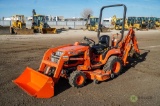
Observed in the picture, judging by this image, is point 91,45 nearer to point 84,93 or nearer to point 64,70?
point 64,70

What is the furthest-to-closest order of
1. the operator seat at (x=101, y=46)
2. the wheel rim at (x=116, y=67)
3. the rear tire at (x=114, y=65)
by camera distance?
the wheel rim at (x=116, y=67) → the operator seat at (x=101, y=46) → the rear tire at (x=114, y=65)

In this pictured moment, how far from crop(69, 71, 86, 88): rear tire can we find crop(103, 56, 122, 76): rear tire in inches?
41.3

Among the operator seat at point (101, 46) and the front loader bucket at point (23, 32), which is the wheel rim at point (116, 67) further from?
the front loader bucket at point (23, 32)

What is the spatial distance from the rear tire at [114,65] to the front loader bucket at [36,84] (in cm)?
208

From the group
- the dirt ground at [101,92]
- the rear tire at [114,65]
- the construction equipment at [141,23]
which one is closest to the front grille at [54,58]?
the dirt ground at [101,92]

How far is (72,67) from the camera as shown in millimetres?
5785

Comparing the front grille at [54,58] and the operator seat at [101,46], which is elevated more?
the operator seat at [101,46]

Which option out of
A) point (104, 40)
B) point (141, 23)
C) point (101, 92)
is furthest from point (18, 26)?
point (141, 23)

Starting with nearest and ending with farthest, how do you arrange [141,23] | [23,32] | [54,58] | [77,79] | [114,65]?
[77,79] → [54,58] → [114,65] → [23,32] → [141,23]

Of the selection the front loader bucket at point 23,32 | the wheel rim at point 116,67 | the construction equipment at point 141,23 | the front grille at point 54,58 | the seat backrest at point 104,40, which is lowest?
the wheel rim at point 116,67

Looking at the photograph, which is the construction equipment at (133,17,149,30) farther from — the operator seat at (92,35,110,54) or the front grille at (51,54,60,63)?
the front grille at (51,54,60,63)

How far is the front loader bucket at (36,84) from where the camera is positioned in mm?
4843

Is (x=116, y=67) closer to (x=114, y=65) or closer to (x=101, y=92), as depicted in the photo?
(x=114, y=65)

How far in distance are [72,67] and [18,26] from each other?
73.7 feet
